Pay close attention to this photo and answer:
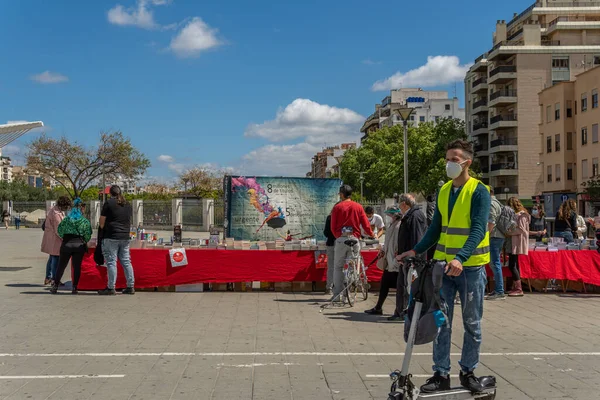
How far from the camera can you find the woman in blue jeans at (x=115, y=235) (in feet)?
39.7

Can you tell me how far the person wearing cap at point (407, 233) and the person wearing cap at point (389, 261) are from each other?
42 centimetres

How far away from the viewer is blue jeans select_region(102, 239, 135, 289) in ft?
39.7

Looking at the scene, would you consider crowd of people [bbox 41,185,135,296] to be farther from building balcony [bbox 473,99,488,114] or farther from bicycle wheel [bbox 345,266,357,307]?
building balcony [bbox 473,99,488,114]

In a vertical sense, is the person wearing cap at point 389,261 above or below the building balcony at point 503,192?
below

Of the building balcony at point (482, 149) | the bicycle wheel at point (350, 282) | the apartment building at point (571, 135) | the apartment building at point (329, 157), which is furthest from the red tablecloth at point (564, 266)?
the apartment building at point (329, 157)

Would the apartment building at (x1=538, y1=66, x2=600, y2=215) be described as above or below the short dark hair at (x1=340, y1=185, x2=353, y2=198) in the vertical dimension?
above

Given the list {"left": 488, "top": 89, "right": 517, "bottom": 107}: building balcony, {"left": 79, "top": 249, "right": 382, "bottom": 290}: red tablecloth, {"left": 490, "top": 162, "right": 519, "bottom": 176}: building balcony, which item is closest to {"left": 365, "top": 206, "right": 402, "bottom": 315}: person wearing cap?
{"left": 79, "top": 249, "right": 382, "bottom": 290}: red tablecloth

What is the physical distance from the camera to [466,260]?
519 cm

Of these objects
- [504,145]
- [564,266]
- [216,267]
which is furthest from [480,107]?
[216,267]

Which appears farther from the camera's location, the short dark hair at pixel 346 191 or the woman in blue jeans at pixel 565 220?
the woman in blue jeans at pixel 565 220

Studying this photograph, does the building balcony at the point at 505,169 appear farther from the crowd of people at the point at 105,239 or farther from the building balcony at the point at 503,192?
the crowd of people at the point at 105,239

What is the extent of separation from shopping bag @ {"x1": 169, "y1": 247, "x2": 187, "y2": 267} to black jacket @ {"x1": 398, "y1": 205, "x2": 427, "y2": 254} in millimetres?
4842

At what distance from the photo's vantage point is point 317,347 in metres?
7.88

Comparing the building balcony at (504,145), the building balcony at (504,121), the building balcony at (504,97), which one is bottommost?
the building balcony at (504,145)
